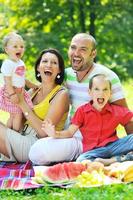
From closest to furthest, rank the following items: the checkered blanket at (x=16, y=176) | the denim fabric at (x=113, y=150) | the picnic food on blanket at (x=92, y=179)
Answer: the picnic food on blanket at (x=92, y=179) < the checkered blanket at (x=16, y=176) < the denim fabric at (x=113, y=150)

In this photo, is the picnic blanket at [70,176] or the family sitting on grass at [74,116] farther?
the family sitting on grass at [74,116]

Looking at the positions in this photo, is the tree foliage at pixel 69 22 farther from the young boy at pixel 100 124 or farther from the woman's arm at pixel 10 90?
the young boy at pixel 100 124

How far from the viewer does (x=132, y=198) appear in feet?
13.9

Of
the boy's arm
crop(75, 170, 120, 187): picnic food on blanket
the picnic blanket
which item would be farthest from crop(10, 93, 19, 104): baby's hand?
crop(75, 170, 120, 187): picnic food on blanket

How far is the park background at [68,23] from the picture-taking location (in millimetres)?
18656

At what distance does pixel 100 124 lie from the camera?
544cm

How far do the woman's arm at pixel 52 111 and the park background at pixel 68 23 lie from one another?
40.1 feet

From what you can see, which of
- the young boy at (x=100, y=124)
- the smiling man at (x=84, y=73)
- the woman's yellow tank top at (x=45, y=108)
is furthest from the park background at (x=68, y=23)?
the young boy at (x=100, y=124)

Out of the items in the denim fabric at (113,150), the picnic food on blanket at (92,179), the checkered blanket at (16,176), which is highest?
the denim fabric at (113,150)

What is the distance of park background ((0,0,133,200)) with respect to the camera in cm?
1866

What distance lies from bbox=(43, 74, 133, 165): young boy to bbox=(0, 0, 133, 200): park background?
40.6 ft

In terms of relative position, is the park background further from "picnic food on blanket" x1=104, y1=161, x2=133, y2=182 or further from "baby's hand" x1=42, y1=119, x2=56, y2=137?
"picnic food on blanket" x1=104, y1=161, x2=133, y2=182

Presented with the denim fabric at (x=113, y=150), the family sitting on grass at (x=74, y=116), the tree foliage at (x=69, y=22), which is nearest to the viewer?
the denim fabric at (x=113, y=150)

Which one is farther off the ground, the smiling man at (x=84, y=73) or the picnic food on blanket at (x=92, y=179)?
the smiling man at (x=84, y=73)
